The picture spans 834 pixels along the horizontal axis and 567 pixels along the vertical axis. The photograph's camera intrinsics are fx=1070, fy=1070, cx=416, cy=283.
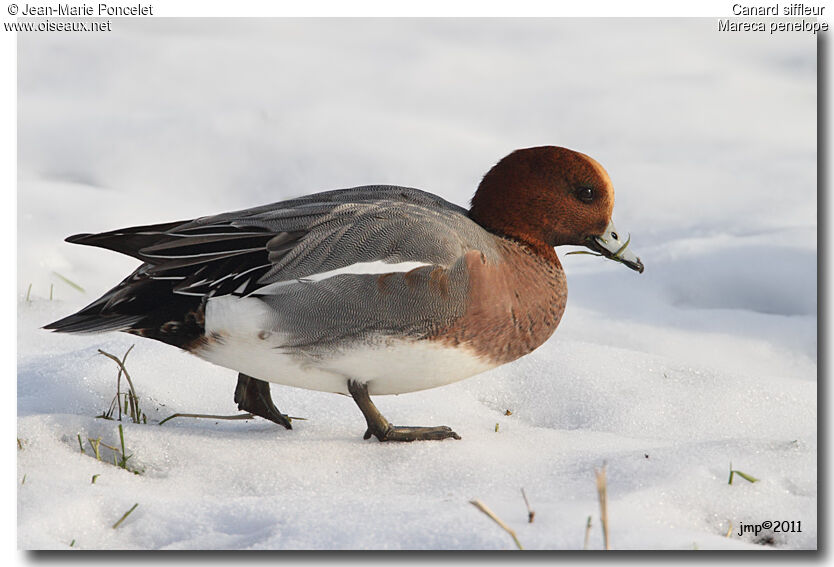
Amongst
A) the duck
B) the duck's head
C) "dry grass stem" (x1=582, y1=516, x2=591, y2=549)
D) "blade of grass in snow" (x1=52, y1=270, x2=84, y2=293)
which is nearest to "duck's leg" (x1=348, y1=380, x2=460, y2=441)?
the duck

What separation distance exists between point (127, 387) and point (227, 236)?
894 millimetres

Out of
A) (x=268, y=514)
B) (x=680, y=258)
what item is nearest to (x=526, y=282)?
(x=268, y=514)

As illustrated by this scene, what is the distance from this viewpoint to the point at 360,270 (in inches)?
135

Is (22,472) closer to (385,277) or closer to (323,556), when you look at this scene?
(323,556)

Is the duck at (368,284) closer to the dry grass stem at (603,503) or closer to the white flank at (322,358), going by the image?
the white flank at (322,358)

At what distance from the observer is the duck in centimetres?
342

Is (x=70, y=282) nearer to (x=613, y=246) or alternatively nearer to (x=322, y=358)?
(x=322, y=358)

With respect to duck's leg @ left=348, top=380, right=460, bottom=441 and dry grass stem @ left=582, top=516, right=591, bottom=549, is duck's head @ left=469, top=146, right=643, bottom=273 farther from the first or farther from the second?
dry grass stem @ left=582, top=516, right=591, bottom=549

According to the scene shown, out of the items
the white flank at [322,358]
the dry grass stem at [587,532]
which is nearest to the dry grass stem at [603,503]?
the dry grass stem at [587,532]

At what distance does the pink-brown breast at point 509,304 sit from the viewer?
349cm

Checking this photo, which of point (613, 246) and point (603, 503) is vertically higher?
point (613, 246)

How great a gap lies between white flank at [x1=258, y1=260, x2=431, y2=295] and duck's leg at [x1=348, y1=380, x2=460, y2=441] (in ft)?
1.24

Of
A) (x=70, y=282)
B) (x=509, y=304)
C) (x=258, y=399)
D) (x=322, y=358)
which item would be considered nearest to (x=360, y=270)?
(x=322, y=358)

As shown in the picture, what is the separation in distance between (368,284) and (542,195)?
82cm
